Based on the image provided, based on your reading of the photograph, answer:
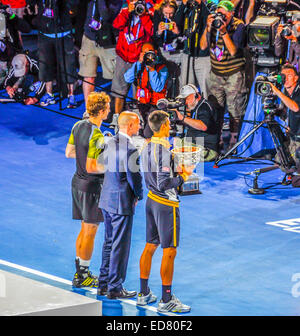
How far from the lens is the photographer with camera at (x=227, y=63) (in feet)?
35.8

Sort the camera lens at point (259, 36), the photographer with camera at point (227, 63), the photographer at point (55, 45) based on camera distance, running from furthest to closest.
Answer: the photographer at point (55, 45), the photographer with camera at point (227, 63), the camera lens at point (259, 36)

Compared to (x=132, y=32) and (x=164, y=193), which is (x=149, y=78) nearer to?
(x=132, y=32)

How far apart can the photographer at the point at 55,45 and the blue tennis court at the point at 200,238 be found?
5.46ft

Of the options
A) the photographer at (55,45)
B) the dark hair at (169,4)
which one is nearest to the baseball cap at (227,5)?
the dark hair at (169,4)

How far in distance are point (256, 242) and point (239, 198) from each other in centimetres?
147

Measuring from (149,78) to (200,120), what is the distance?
3.92 feet

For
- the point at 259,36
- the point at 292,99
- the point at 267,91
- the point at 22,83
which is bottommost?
the point at 22,83

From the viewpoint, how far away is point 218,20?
10.7m

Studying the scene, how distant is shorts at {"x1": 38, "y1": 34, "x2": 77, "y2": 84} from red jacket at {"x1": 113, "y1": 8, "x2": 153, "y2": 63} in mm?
1301

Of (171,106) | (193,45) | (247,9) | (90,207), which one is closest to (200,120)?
(171,106)

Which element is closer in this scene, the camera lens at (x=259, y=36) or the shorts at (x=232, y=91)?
the camera lens at (x=259, y=36)

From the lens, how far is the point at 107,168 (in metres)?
6.95

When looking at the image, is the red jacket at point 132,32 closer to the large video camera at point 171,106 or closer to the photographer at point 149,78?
the photographer at point 149,78
